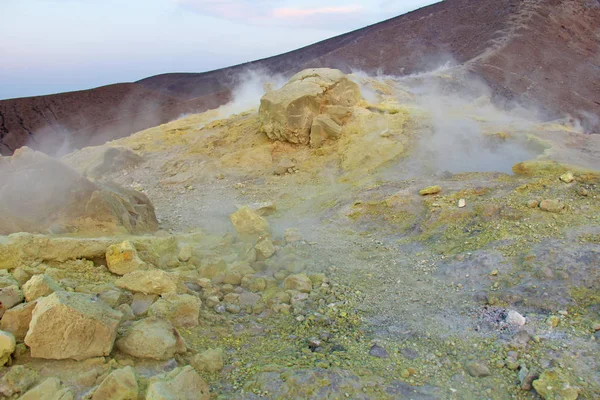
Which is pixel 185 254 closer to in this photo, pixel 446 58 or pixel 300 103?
pixel 300 103

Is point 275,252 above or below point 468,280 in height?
above

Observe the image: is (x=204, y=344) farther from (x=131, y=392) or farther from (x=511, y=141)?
(x=511, y=141)

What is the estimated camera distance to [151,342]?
2.92m

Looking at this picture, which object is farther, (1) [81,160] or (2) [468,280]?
(1) [81,160]

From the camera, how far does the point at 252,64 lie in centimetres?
3438

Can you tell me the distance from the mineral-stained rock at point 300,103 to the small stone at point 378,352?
6.54m

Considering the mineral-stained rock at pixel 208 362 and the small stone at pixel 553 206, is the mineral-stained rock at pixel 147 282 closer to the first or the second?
the mineral-stained rock at pixel 208 362

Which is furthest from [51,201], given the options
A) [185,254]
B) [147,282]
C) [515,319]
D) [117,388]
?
[515,319]

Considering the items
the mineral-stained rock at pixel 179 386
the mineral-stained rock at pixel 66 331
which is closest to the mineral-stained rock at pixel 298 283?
the mineral-stained rock at pixel 179 386

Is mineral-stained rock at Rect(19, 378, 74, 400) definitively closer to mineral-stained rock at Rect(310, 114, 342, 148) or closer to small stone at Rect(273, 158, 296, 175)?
small stone at Rect(273, 158, 296, 175)

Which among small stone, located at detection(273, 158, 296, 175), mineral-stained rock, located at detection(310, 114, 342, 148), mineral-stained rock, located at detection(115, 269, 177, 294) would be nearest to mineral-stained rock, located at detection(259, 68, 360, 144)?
mineral-stained rock, located at detection(310, 114, 342, 148)

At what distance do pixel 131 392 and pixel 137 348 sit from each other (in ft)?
1.65

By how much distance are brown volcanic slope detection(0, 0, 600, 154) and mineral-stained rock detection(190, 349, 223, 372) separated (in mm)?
17477

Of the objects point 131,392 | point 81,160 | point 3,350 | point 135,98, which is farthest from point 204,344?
point 135,98
